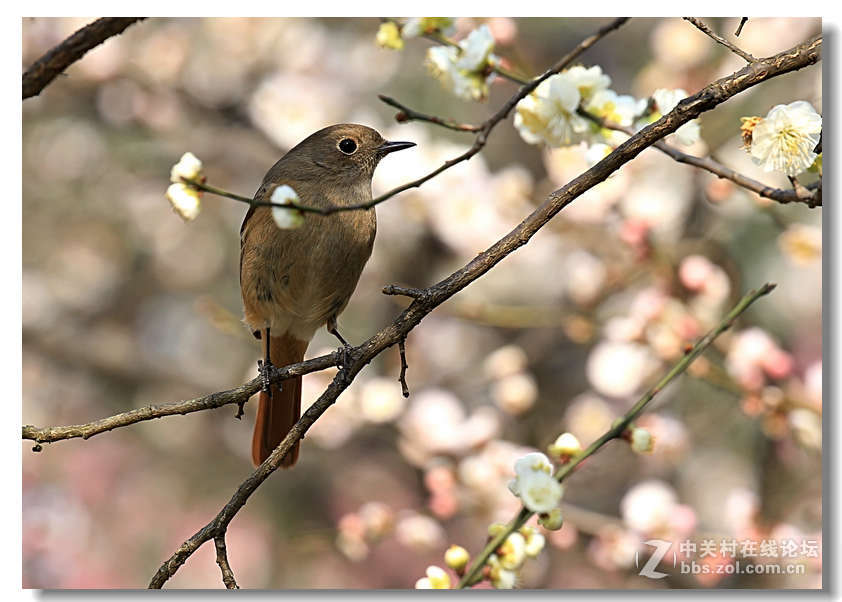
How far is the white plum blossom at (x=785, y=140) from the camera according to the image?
1438 millimetres

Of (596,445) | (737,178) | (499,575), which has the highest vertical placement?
(737,178)

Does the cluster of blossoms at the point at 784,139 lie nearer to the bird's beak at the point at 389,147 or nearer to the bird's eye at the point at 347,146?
the bird's beak at the point at 389,147

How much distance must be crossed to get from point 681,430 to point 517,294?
85 cm

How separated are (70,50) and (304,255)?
592 mm

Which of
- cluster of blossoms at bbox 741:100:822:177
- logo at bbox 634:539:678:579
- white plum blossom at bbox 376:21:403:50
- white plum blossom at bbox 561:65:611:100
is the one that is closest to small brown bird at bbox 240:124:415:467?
white plum blossom at bbox 376:21:403:50

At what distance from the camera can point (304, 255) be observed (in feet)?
6.13

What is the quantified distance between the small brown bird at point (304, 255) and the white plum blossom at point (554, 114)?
1.24 ft

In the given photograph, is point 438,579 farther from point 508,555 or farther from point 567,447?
point 567,447

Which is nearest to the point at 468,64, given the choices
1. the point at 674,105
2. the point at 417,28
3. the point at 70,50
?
the point at 417,28

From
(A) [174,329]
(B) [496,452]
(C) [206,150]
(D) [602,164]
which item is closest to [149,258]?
(A) [174,329]

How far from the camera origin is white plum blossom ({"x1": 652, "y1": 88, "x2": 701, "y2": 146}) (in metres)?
1.62

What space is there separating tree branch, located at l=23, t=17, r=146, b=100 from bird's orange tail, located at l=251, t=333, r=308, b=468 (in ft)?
2.54

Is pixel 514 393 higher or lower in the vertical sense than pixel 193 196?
higher
